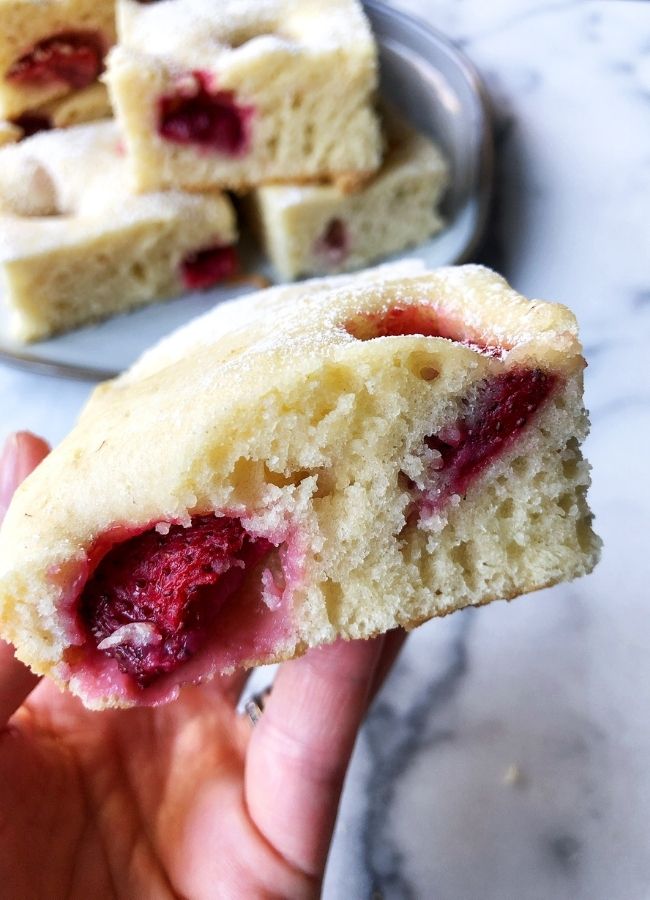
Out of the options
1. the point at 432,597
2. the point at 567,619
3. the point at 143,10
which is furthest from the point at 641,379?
the point at 143,10

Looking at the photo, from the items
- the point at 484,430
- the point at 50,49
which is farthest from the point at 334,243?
the point at 484,430

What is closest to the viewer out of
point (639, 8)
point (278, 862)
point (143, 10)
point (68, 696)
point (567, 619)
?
point (278, 862)

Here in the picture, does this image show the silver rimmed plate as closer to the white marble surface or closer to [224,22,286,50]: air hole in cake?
the white marble surface

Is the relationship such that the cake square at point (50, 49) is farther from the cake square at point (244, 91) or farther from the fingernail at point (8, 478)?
the fingernail at point (8, 478)

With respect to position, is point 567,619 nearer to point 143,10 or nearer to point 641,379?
point 641,379

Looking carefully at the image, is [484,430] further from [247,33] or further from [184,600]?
[247,33]

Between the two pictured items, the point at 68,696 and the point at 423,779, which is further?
the point at 423,779

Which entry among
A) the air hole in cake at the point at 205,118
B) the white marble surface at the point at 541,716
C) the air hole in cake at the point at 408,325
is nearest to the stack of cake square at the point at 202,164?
the air hole in cake at the point at 205,118
